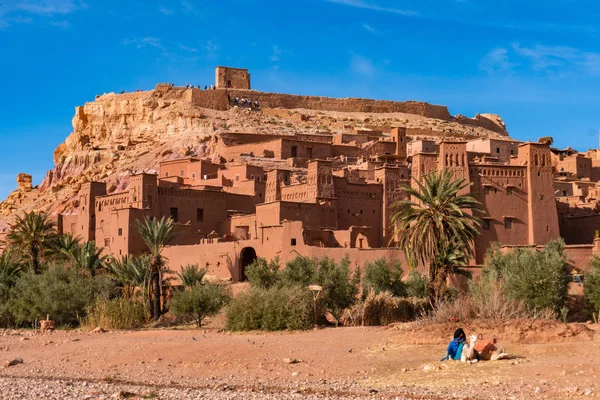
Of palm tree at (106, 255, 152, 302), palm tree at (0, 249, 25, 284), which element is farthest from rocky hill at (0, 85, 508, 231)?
palm tree at (106, 255, 152, 302)

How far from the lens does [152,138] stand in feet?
250

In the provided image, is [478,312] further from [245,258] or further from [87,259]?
[87,259]

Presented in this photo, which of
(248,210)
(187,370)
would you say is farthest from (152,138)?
(187,370)

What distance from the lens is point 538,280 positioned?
92.7 feet

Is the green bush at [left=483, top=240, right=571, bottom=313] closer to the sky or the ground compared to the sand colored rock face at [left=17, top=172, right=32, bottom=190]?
closer to the ground

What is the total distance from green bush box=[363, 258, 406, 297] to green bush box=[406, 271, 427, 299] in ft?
0.72

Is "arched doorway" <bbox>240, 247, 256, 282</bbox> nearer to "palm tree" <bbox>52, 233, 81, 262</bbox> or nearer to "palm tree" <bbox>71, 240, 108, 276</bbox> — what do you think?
"palm tree" <bbox>71, 240, 108, 276</bbox>

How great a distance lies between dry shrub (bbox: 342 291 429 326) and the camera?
28391mm

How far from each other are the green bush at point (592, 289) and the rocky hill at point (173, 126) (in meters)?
37.9

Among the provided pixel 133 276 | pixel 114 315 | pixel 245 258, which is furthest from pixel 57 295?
pixel 245 258

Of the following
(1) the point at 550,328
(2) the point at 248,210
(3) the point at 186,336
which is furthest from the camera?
(2) the point at 248,210

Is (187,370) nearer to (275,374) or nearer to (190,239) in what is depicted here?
(275,374)

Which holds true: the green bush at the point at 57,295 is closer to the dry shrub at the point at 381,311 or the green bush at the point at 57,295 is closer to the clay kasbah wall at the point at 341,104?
the dry shrub at the point at 381,311

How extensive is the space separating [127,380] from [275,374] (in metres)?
3.32
